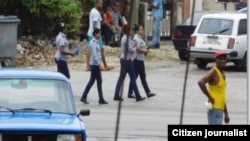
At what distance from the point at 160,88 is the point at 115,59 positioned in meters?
5.19

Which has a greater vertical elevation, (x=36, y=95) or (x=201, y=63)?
(x=36, y=95)

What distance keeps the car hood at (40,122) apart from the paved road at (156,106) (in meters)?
Result: 3.66

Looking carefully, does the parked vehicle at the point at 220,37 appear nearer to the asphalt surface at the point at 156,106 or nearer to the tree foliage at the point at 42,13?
the asphalt surface at the point at 156,106

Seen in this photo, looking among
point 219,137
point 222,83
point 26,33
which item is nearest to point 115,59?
point 26,33

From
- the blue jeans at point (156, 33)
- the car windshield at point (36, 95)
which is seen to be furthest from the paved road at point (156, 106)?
the car windshield at point (36, 95)

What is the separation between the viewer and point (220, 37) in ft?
92.1

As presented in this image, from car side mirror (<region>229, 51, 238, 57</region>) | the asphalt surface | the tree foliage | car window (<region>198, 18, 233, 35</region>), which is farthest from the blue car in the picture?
the tree foliage

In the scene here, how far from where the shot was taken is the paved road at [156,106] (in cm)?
1728

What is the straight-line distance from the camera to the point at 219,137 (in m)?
7.50

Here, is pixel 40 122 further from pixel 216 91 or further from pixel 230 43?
pixel 230 43

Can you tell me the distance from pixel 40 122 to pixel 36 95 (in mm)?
640

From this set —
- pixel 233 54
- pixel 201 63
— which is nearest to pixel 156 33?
pixel 201 63

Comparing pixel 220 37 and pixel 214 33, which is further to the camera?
pixel 214 33

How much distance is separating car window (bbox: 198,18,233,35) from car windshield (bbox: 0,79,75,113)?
629 inches
